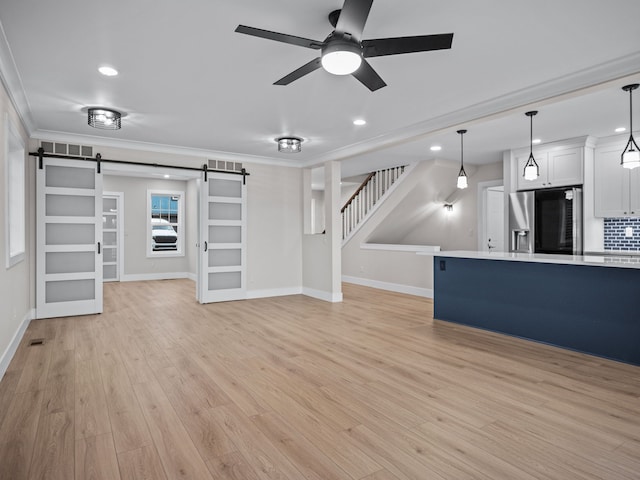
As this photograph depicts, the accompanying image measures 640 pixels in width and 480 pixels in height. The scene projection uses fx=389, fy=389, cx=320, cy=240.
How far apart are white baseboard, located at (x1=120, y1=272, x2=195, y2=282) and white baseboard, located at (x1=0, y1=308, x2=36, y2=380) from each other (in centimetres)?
415

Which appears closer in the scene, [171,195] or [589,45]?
[589,45]

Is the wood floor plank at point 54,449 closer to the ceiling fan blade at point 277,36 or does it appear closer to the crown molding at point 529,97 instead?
the ceiling fan blade at point 277,36

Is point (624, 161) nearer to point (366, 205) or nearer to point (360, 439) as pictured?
point (360, 439)

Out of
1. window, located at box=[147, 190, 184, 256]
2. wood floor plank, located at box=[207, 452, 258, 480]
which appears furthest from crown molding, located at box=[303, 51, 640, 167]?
window, located at box=[147, 190, 184, 256]

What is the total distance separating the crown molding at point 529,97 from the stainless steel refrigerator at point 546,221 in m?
2.36

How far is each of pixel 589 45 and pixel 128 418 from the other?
4147 millimetres

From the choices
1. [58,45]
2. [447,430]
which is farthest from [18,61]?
[447,430]

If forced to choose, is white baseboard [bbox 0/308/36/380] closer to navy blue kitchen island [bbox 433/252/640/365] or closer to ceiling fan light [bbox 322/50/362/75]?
ceiling fan light [bbox 322/50/362/75]

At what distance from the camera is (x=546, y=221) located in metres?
5.95

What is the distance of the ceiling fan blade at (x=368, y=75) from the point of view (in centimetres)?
260

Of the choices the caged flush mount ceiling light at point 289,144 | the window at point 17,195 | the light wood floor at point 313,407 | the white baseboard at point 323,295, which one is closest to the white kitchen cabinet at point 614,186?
the light wood floor at point 313,407

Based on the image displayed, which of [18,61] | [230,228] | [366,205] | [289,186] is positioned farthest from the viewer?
[366,205]

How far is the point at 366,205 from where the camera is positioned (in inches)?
349

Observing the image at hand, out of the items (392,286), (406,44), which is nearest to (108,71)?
(406,44)
